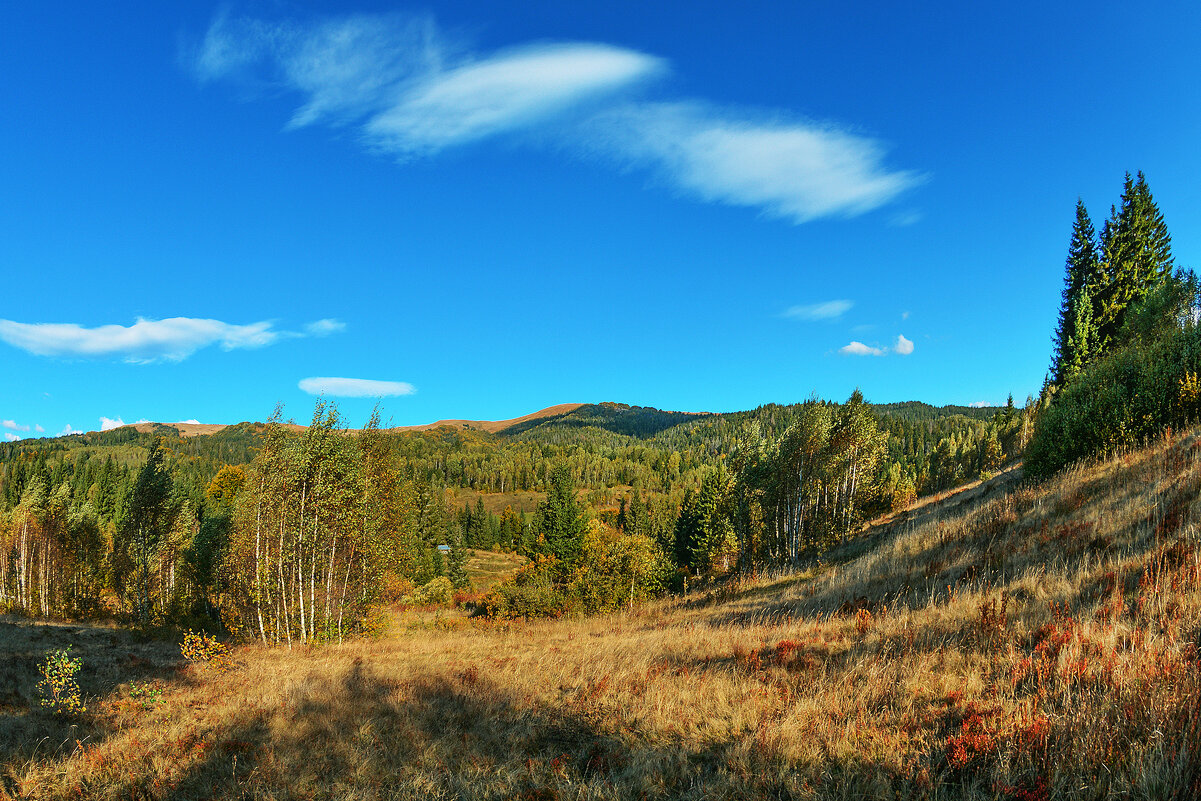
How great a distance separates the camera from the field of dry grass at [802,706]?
4469 mm

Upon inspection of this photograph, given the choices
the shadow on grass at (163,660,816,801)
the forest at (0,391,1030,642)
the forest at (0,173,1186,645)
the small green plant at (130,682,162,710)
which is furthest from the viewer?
the forest at (0,391,1030,642)

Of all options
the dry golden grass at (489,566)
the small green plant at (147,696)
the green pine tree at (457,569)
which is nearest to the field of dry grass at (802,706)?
the small green plant at (147,696)

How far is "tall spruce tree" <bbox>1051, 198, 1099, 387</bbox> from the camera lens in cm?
4472

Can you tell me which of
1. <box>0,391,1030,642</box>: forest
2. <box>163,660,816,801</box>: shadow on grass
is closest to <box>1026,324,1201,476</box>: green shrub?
<box>163,660,816,801</box>: shadow on grass

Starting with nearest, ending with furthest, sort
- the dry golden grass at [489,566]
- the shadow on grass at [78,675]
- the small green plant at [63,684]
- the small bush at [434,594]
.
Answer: the shadow on grass at [78,675] → the small green plant at [63,684] → the small bush at [434,594] → the dry golden grass at [489,566]

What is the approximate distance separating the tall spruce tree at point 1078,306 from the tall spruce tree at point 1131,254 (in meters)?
1.31

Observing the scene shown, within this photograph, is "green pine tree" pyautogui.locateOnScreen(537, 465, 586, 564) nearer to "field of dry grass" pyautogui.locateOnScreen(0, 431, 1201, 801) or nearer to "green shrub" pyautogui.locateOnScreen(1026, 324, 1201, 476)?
→ "green shrub" pyautogui.locateOnScreen(1026, 324, 1201, 476)

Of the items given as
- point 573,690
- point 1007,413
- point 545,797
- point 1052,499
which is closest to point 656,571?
point 1052,499

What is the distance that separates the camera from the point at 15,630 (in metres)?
25.5

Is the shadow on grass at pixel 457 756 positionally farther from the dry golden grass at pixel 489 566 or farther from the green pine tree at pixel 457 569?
the dry golden grass at pixel 489 566

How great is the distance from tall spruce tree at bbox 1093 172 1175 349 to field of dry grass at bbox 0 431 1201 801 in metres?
44.2

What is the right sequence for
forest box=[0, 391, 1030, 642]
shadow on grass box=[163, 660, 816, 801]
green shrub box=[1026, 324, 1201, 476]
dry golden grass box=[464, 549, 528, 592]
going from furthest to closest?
1. dry golden grass box=[464, 549, 528, 592]
2. forest box=[0, 391, 1030, 642]
3. green shrub box=[1026, 324, 1201, 476]
4. shadow on grass box=[163, 660, 816, 801]

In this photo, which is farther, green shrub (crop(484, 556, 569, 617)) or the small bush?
the small bush

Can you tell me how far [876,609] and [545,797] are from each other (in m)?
8.25
